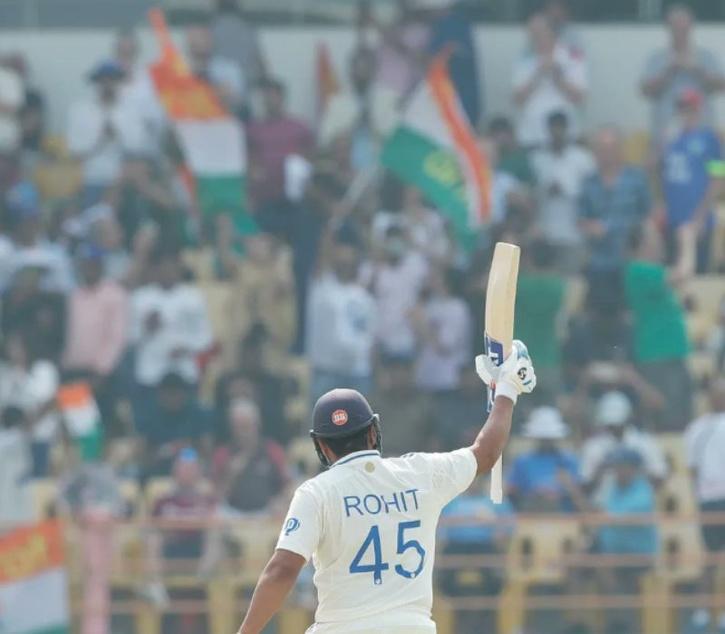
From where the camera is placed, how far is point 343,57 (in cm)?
1658

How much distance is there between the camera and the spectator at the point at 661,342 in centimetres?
1405

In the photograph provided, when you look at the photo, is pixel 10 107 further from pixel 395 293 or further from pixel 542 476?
pixel 542 476

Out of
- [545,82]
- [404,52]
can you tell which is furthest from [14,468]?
[545,82]

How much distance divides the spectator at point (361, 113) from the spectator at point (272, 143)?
0.26 meters

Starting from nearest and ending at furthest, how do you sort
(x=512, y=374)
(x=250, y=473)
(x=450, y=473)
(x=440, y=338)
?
(x=450, y=473)
(x=512, y=374)
(x=250, y=473)
(x=440, y=338)

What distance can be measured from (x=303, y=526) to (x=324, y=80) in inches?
408

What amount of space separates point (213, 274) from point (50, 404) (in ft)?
6.05

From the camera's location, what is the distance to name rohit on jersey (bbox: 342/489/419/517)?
641cm

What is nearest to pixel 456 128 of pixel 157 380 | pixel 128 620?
pixel 157 380

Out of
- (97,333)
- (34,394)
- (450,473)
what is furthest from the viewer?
(97,333)

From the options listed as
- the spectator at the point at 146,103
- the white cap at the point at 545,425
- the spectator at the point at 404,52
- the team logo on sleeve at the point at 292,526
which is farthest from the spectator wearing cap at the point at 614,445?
the team logo on sleeve at the point at 292,526

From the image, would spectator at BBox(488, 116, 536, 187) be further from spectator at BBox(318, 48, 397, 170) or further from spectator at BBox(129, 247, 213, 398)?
spectator at BBox(129, 247, 213, 398)

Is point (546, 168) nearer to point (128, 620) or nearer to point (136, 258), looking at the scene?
point (136, 258)

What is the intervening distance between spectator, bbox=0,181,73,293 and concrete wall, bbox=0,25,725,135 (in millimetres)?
1807
